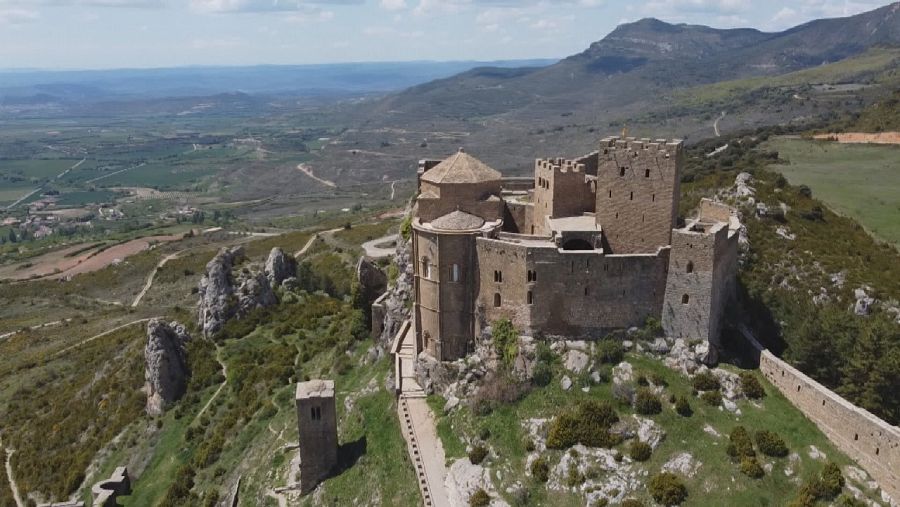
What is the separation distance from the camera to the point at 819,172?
88250 mm

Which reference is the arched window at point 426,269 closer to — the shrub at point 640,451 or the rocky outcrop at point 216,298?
the shrub at point 640,451

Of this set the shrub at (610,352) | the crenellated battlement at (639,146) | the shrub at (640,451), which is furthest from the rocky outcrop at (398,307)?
the shrub at (640,451)

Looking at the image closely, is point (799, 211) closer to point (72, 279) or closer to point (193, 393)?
point (193, 393)

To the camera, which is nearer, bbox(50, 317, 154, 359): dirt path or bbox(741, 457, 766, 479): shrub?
bbox(741, 457, 766, 479): shrub

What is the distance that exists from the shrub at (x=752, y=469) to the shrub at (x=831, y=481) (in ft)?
9.09

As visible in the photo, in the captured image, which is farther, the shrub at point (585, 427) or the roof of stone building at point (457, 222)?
the roof of stone building at point (457, 222)

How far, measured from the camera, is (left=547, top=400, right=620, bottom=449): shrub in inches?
1523

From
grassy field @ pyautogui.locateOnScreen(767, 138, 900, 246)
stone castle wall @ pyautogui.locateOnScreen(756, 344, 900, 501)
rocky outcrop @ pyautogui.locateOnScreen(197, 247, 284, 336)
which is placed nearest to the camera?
stone castle wall @ pyautogui.locateOnScreen(756, 344, 900, 501)

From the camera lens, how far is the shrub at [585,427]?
1523 inches

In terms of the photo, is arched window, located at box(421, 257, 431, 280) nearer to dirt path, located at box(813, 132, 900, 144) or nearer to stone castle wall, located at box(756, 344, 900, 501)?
stone castle wall, located at box(756, 344, 900, 501)

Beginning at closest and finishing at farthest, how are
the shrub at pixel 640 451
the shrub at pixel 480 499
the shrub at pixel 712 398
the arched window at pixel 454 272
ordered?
the shrub at pixel 480 499, the shrub at pixel 640 451, the shrub at pixel 712 398, the arched window at pixel 454 272

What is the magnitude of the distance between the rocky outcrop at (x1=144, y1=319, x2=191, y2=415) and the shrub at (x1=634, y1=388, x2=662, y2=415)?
137ft

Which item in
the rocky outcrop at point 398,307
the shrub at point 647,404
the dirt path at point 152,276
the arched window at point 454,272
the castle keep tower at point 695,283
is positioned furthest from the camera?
the dirt path at point 152,276


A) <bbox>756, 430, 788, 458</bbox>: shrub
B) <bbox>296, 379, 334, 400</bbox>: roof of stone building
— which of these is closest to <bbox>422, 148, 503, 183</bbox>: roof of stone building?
<bbox>296, 379, 334, 400</bbox>: roof of stone building
